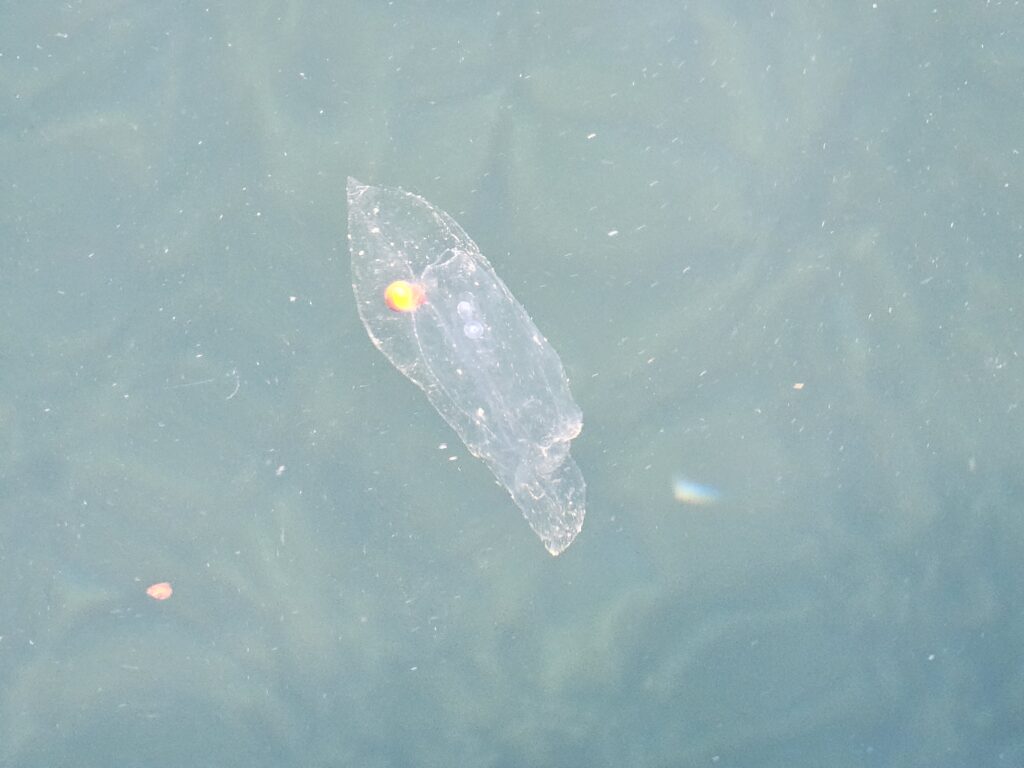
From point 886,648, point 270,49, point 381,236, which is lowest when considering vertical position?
point 886,648

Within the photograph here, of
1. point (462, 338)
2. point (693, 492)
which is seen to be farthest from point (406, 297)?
point (693, 492)

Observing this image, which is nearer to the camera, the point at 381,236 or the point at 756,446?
the point at 381,236

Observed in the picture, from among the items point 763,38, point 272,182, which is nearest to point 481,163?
point 272,182

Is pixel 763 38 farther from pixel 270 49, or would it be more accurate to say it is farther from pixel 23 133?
pixel 23 133

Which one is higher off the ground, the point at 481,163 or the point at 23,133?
the point at 23,133

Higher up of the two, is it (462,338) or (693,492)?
(462,338)

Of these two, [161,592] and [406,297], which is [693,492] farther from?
[161,592]

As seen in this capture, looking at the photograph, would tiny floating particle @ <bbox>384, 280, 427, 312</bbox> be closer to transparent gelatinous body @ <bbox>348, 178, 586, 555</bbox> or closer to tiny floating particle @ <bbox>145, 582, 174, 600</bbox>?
transparent gelatinous body @ <bbox>348, 178, 586, 555</bbox>
